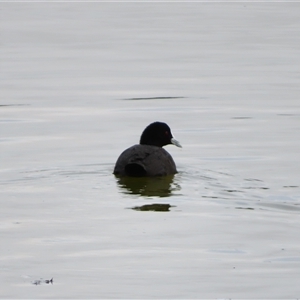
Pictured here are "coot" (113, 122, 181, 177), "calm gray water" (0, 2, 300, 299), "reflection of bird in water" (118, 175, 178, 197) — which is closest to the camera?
"calm gray water" (0, 2, 300, 299)

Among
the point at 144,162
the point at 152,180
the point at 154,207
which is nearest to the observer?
the point at 154,207

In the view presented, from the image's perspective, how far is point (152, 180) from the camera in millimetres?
13102

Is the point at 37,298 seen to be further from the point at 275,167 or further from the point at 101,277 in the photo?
the point at 275,167

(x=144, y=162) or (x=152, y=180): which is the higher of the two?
(x=144, y=162)

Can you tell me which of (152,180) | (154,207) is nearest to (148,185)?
(152,180)

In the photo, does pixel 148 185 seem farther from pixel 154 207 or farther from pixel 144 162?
pixel 154 207

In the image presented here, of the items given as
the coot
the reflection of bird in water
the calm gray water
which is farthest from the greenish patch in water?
the coot

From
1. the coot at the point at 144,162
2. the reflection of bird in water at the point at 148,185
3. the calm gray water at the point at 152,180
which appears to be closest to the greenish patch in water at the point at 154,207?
the calm gray water at the point at 152,180

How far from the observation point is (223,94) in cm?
1942

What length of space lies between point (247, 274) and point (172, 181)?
4.42 m

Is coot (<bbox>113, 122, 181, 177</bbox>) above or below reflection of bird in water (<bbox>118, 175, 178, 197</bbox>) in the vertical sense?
above

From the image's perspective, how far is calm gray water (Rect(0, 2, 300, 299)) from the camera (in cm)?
873

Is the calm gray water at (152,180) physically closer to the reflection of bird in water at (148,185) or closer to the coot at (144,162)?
the reflection of bird in water at (148,185)

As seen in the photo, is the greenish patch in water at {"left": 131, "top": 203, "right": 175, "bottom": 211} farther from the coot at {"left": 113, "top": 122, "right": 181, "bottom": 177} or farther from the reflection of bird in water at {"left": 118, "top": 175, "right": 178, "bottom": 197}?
the coot at {"left": 113, "top": 122, "right": 181, "bottom": 177}
